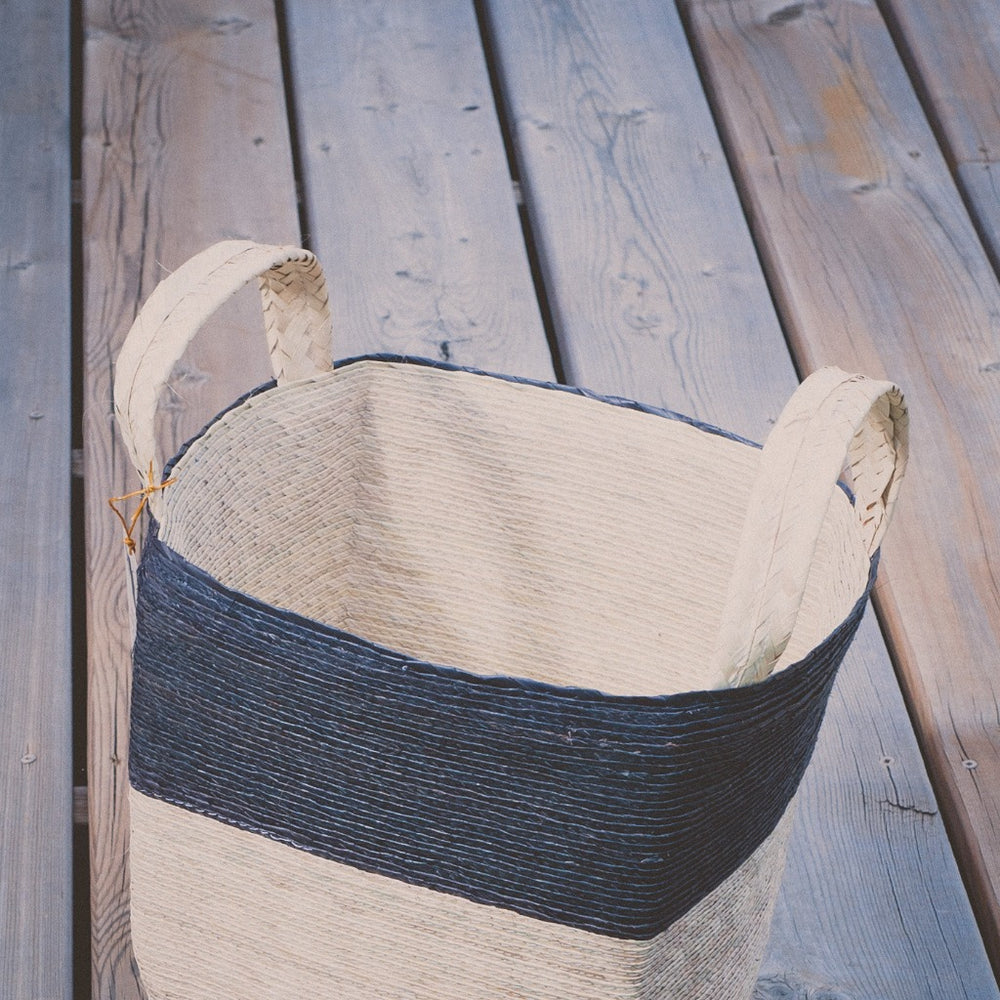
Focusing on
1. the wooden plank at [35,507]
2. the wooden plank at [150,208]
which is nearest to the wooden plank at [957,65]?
the wooden plank at [150,208]

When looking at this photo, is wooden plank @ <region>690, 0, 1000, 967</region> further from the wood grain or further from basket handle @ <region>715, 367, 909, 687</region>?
basket handle @ <region>715, 367, 909, 687</region>

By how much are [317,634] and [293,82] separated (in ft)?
3.44

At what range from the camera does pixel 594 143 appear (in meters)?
1.46

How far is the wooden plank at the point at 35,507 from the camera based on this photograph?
2.91 ft

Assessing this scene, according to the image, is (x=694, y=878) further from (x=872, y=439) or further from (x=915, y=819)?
(x=915, y=819)

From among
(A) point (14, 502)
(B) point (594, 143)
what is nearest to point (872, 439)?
(A) point (14, 502)

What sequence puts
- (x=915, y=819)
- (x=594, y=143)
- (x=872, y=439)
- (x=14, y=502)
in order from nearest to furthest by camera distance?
(x=872, y=439) → (x=915, y=819) → (x=14, y=502) → (x=594, y=143)

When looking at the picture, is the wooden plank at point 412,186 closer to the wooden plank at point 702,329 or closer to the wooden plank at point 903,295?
the wooden plank at point 702,329

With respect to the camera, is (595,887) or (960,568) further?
(960,568)

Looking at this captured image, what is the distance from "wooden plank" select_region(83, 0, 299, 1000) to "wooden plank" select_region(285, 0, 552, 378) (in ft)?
0.15

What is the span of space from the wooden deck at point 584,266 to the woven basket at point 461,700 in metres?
0.19

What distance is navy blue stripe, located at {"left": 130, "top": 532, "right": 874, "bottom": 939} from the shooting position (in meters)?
0.58

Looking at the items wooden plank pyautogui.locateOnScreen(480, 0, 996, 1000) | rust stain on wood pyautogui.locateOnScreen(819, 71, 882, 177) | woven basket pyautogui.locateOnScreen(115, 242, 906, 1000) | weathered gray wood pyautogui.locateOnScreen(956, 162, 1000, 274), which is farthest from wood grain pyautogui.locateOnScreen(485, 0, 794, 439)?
woven basket pyautogui.locateOnScreen(115, 242, 906, 1000)

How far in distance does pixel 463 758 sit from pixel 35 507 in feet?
2.06
